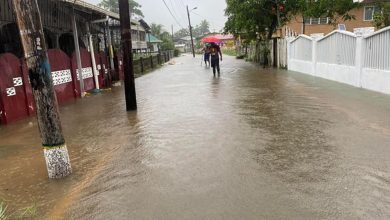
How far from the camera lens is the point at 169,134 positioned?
7.49 metres

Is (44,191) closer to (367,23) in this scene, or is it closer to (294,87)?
(294,87)

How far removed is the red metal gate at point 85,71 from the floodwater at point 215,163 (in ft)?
12.4

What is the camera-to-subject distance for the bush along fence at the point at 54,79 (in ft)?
30.8

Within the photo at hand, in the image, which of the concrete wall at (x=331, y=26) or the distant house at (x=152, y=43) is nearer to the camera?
the concrete wall at (x=331, y=26)

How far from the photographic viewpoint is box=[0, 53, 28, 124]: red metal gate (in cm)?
923

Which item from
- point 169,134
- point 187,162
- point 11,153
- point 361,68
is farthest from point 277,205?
point 361,68

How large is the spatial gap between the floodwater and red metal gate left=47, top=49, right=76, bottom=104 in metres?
2.47

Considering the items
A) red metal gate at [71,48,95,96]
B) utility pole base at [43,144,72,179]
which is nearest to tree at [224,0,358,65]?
red metal gate at [71,48,95,96]

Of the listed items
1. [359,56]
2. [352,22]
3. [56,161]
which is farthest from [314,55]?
[352,22]

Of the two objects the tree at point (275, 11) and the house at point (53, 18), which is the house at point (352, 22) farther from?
the house at point (53, 18)

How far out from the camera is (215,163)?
5.57m

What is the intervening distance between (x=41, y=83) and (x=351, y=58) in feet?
35.3

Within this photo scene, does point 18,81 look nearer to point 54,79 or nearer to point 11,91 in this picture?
point 11,91

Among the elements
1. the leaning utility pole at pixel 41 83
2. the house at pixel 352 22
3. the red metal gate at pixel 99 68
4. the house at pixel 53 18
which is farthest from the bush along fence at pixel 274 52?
the leaning utility pole at pixel 41 83
